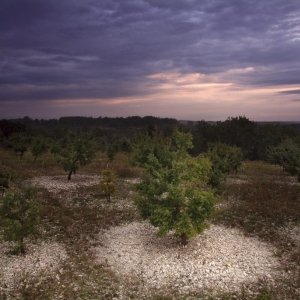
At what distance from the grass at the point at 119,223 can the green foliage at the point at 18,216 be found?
2.63m

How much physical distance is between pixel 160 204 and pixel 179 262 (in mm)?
3235

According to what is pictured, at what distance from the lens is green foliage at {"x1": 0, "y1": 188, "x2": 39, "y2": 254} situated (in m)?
16.3

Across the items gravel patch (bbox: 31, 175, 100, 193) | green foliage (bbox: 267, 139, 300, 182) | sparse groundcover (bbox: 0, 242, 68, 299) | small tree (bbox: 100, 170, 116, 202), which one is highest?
green foliage (bbox: 267, 139, 300, 182)

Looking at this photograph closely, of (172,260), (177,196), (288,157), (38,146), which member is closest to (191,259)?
(172,260)

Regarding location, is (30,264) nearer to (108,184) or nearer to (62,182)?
(108,184)

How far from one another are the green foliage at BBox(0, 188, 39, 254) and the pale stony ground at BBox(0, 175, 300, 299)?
3.85 ft

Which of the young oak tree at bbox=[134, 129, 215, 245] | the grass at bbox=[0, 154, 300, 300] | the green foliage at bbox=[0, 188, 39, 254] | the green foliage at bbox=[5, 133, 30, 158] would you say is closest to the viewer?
the grass at bbox=[0, 154, 300, 300]

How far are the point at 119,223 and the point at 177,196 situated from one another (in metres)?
7.45

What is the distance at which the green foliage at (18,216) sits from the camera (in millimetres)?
16344

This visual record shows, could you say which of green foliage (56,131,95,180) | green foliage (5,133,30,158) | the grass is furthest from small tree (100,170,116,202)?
green foliage (5,133,30,158)

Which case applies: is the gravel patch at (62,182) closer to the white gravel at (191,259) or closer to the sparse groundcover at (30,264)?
the white gravel at (191,259)

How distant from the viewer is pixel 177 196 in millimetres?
16656

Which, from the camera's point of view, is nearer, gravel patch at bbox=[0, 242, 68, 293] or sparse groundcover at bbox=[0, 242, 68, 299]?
sparse groundcover at bbox=[0, 242, 68, 299]

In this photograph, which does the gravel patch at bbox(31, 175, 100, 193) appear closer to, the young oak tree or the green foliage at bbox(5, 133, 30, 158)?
the green foliage at bbox(5, 133, 30, 158)
